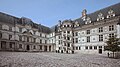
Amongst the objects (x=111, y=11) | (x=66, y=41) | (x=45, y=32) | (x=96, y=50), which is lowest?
(x=96, y=50)

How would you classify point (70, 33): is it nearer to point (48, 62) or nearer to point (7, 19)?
point (7, 19)

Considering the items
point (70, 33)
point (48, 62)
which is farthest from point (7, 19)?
point (48, 62)

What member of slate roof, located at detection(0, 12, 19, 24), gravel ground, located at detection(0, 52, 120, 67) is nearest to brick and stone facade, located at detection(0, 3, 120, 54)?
slate roof, located at detection(0, 12, 19, 24)

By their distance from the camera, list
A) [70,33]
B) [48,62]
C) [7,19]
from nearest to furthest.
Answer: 1. [48,62]
2. [7,19]
3. [70,33]

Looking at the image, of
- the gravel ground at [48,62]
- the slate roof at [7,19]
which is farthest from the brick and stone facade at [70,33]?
the gravel ground at [48,62]

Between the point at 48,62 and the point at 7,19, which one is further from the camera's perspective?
the point at 7,19

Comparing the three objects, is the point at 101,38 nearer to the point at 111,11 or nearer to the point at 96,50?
the point at 96,50

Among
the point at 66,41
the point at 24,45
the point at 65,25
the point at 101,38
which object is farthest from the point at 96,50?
the point at 24,45

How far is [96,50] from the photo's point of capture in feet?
103

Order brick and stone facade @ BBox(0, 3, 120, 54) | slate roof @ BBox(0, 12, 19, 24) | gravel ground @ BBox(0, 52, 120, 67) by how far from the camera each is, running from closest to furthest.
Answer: gravel ground @ BBox(0, 52, 120, 67) < brick and stone facade @ BBox(0, 3, 120, 54) < slate roof @ BBox(0, 12, 19, 24)

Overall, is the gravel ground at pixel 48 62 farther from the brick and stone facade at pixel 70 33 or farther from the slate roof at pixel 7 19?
the slate roof at pixel 7 19

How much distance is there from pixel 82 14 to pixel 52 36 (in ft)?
53.7

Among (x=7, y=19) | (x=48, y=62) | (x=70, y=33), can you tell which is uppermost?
(x=7, y=19)

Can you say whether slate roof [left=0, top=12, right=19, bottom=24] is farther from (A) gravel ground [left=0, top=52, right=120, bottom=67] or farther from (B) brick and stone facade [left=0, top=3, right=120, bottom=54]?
(A) gravel ground [left=0, top=52, right=120, bottom=67]
